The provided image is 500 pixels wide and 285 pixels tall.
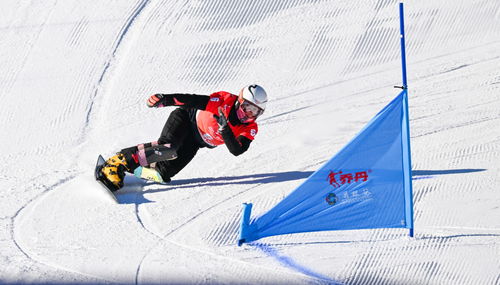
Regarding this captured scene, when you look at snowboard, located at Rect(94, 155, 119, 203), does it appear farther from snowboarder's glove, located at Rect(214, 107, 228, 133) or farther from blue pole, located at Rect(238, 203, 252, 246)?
blue pole, located at Rect(238, 203, 252, 246)

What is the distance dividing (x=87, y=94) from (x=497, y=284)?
4.71 metres

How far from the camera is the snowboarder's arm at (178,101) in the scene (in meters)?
6.60

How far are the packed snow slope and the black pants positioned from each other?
0.56 ft

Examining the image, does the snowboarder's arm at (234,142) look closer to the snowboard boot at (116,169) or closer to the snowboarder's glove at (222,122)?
the snowboarder's glove at (222,122)

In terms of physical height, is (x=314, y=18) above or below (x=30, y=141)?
above

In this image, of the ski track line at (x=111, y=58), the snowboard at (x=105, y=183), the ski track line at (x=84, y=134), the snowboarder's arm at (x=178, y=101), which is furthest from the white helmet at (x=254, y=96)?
the ski track line at (x=111, y=58)

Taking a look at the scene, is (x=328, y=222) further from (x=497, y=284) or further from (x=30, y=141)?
(x=30, y=141)

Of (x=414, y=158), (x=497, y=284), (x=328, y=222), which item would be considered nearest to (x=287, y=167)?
(x=414, y=158)

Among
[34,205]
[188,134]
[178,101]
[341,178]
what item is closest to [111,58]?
[188,134]

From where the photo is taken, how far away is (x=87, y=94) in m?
8.44

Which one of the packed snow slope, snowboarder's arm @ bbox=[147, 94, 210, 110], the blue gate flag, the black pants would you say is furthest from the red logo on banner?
the black pants

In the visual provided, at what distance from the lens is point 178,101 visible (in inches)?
262

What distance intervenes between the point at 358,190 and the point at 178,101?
1.75 m

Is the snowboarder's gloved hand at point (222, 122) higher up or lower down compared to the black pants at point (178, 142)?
higher up
